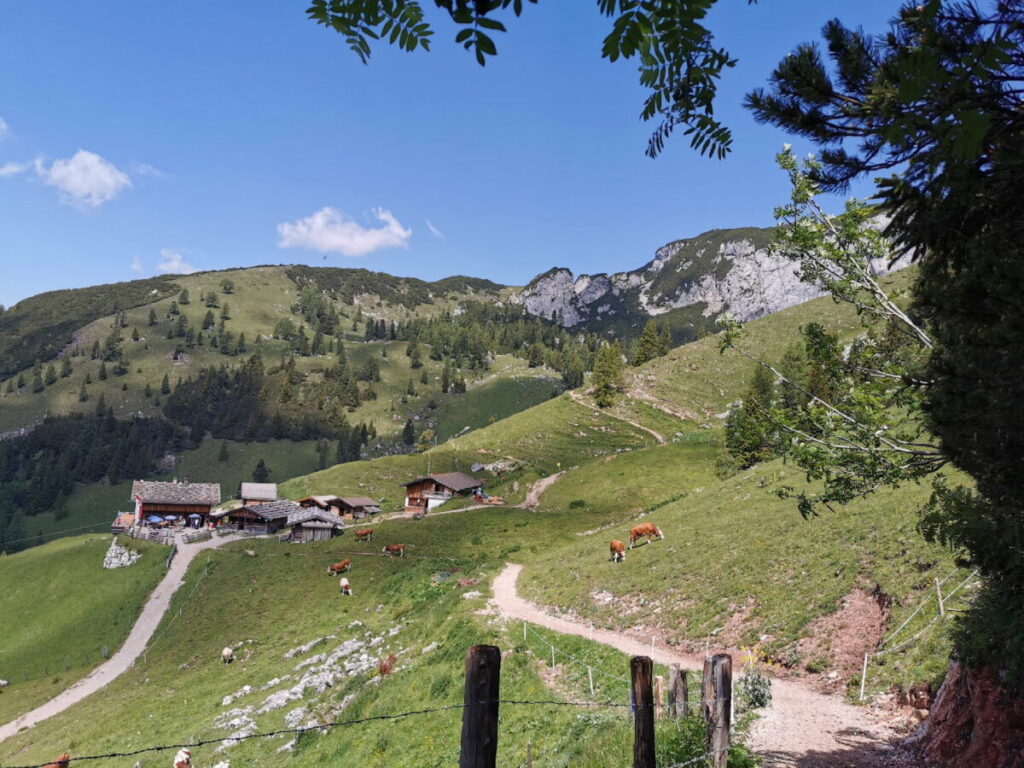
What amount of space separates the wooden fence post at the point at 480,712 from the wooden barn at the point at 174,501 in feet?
360

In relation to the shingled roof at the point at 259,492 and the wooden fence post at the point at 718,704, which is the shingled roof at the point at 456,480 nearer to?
the shingled roof at the point at 259,492

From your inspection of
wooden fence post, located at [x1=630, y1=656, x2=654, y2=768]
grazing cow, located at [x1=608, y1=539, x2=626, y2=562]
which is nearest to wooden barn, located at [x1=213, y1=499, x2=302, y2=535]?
grazing cow, located at [x1=608, y1=539, x2=626, y2=562]

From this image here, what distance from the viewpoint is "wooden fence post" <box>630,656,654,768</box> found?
8.35m

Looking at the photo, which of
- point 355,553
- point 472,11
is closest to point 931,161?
point 472,11

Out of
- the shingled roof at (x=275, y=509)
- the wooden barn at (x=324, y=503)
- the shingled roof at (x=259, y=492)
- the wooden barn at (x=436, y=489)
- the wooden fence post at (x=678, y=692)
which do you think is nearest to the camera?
the wooden fence post at (x=678, y=692)

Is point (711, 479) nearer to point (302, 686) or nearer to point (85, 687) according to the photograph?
point (302, 686)

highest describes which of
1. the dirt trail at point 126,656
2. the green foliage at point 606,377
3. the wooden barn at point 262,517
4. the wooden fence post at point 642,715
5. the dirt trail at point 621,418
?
the green foliage at point 606,377

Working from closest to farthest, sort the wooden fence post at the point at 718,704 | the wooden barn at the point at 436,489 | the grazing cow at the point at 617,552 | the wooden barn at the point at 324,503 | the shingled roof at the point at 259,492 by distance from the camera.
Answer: the wooden fence post at the point at 718,704 < the grazing cow at the point at 617,552 < the wooden barn at the point at 436,489 < the wooden barn at the point at 324,503 < the shingled roof at the point at 259,492

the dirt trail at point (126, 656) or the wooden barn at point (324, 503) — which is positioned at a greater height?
the wooden barn at point (324, 503)

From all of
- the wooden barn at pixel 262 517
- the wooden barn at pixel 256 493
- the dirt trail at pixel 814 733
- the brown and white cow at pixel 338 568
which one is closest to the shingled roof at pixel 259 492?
the wooden barn at pixel 256 493

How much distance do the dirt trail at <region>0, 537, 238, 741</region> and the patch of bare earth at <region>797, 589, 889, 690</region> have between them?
127 ft

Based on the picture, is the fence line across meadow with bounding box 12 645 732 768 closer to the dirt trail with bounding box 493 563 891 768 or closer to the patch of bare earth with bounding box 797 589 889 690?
the dirt trail with bounding box 493 563 891 768

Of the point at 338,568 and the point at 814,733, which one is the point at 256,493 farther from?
the point at 814,733

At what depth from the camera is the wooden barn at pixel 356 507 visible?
8912 centimetres
